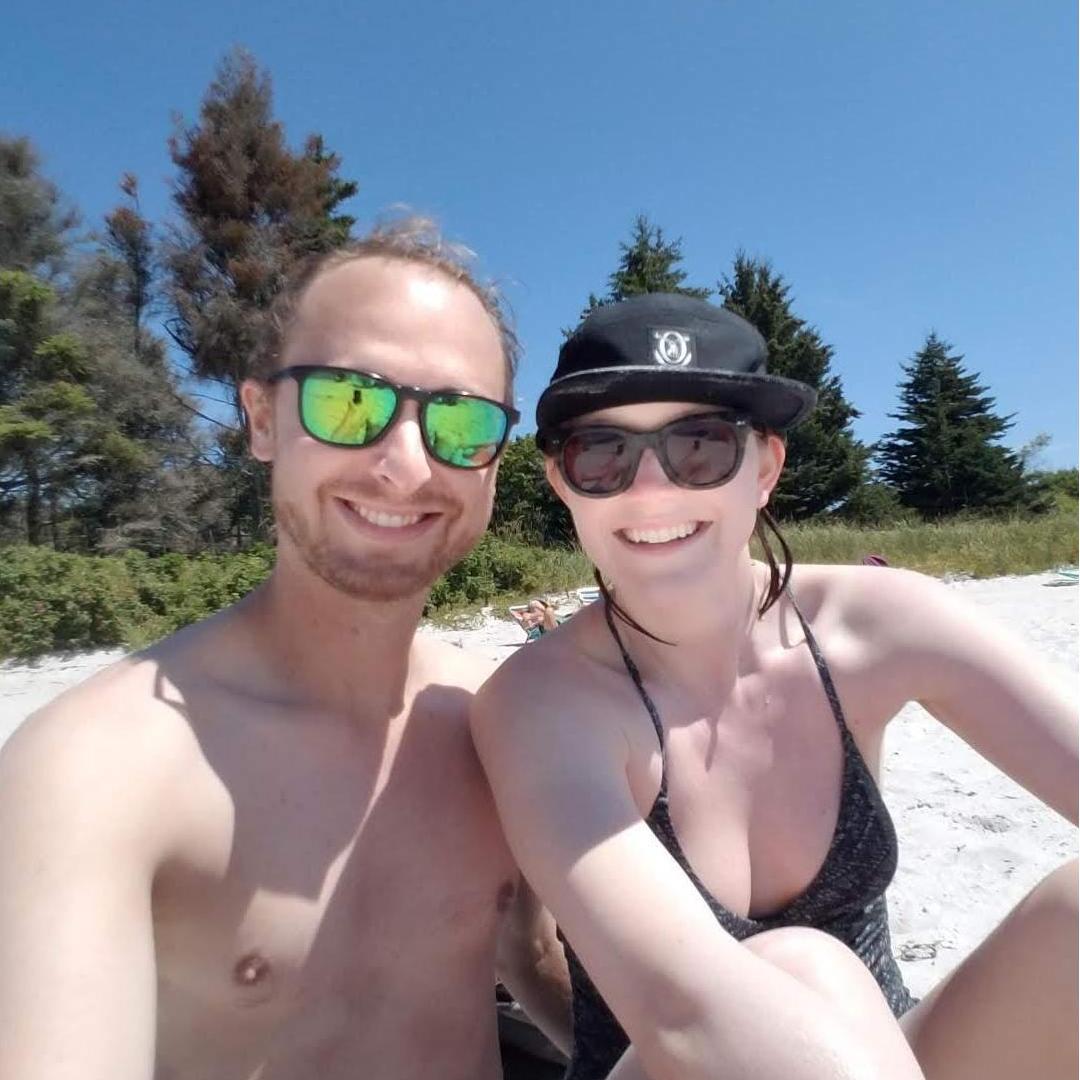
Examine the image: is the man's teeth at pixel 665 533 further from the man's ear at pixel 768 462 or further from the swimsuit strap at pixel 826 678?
the swimsuit strap at pixel 826 678

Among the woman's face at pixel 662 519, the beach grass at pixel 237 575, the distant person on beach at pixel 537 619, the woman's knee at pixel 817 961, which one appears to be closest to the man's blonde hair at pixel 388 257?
the woman's face at pixel 662 519

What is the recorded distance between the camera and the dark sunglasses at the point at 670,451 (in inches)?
51.5

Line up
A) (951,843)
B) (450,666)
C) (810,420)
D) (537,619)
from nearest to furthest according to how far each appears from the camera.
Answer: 1. (450,666)
2. (951,843)
3. (537,619)
4. (810,420)

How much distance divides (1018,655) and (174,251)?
21098mm

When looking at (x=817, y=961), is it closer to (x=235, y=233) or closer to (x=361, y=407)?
(x=361, y=407)

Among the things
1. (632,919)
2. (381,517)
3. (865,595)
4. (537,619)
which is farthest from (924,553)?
(632,919)

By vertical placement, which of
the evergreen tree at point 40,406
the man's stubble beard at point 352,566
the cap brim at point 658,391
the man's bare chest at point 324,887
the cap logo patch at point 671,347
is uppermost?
the evergreen tree at point 40,406

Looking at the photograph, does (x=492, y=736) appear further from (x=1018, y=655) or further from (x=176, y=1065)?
(x=1018, y=655)

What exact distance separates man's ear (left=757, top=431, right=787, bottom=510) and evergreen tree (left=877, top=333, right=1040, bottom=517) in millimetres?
30801

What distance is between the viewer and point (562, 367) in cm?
136

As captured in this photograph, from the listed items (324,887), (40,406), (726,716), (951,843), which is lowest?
(951,843)

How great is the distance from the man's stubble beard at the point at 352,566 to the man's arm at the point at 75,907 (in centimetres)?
45

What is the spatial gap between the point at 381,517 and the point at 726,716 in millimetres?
731

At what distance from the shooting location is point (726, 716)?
1.40m
